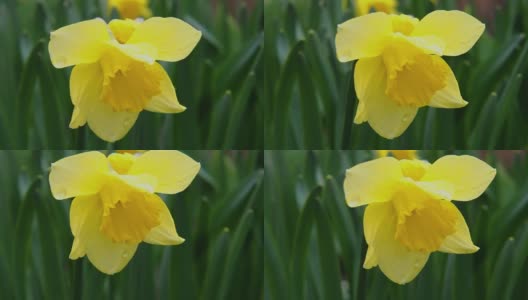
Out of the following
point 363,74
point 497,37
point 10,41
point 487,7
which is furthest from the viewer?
point 487,7

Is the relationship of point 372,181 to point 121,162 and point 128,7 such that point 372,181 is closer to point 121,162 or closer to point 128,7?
Answer: point 121,162

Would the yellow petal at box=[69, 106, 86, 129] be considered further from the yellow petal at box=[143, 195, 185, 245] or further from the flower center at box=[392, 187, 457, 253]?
the flower center at box=[392, 187, 457, 253]

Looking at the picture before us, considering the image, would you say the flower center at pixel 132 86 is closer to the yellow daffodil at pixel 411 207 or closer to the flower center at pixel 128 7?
the yellow daffodil at pixel 411 207

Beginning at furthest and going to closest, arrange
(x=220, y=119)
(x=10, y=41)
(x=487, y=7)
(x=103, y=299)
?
1. (x=487, y=7)
2. (x=10, y=41)
3. (x=220, y=119)
4. (x=103, y=299)

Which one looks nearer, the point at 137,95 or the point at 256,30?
the point at 137,95

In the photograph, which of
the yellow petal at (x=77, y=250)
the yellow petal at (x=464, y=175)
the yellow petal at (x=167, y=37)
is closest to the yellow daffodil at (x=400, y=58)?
the yellow petal at (x=464, y=175)

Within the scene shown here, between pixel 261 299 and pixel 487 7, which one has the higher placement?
pixel 487 7

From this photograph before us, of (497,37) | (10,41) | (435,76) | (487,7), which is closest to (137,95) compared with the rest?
(435,76)

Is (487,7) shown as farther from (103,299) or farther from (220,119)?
(103,299)
